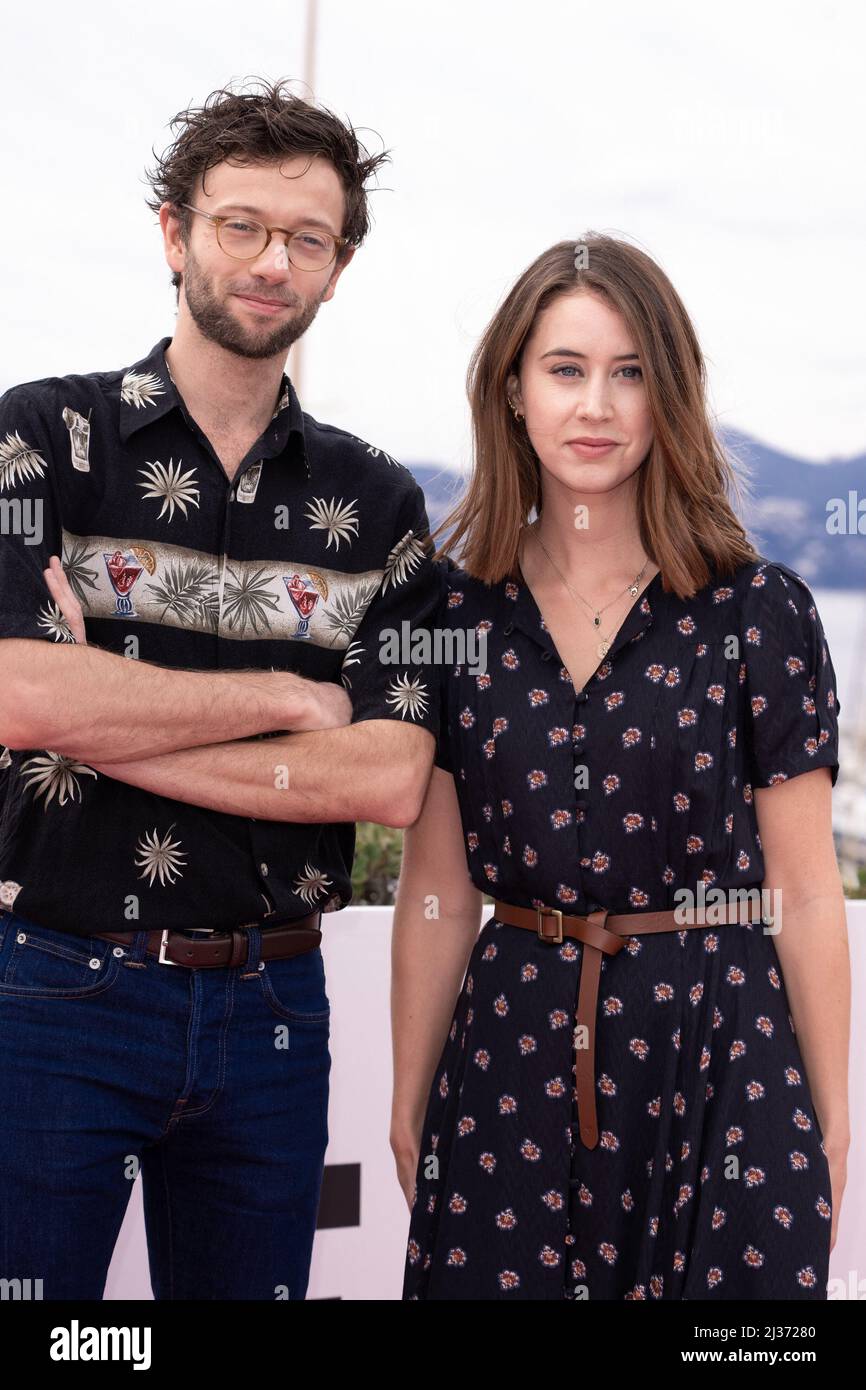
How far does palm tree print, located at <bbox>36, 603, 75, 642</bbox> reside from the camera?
163 cm

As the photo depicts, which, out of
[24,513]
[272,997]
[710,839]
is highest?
[24,513]

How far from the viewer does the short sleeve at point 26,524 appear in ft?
5.35

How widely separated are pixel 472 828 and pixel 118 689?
50 centimetres

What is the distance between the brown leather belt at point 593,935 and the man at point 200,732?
0.85ft

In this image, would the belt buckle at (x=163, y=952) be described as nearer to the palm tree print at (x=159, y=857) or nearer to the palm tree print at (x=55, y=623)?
the palm tree print at (x=159, y=857)

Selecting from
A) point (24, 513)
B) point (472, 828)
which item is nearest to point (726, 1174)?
point (472, 828)

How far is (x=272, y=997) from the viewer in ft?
5.75

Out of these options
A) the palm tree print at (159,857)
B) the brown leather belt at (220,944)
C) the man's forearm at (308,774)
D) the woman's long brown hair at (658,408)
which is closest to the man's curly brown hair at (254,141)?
the woman's long brown hair at (658,408)

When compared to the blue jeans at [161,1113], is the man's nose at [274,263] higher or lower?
higher

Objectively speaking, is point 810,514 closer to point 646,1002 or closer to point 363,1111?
point 363,1111

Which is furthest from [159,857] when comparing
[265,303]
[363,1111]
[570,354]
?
[363,1111]

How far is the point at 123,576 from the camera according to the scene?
175 cm

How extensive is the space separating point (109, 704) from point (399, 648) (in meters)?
0.41
